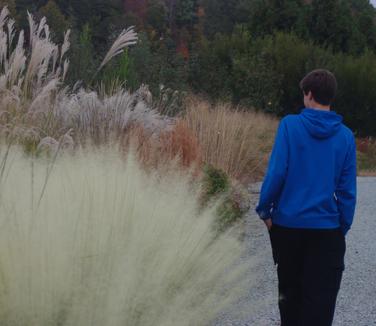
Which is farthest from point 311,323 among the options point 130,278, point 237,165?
point 237,165

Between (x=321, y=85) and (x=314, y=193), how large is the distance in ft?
1.66

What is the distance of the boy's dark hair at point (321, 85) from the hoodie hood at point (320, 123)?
0.22ft

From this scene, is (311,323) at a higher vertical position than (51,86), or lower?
lower

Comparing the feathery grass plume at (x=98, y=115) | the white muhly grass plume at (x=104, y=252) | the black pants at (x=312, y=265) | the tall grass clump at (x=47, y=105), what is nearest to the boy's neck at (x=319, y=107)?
the black pants at (x=312, y=265)

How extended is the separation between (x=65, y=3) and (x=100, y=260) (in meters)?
39.9

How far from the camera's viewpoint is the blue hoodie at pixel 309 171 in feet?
9.49

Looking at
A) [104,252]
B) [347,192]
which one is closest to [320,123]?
→ [347,192]

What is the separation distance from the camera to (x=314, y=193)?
2896 millimetres

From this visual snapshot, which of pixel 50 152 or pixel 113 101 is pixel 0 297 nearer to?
pixel 50 152

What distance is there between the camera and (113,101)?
5.46m

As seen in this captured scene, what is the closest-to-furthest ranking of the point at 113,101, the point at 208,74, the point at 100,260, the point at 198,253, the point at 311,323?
1. the point at 100,260
2. the point at 198,253
3. the point at 311,323
4. the point at 113,101
5. the point at 208,74

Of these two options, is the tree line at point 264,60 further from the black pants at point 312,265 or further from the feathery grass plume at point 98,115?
the black pants at point 312,265

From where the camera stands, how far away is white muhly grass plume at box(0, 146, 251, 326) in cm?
225

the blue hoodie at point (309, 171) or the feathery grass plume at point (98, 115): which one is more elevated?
the blue hoodie at point (309, 171)
